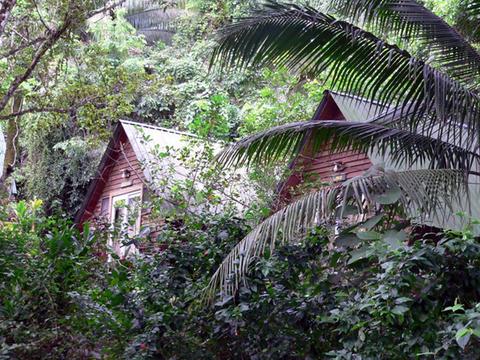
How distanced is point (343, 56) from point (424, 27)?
104cm

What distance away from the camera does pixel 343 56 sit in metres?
7.43

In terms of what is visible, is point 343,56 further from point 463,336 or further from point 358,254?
point 463,336

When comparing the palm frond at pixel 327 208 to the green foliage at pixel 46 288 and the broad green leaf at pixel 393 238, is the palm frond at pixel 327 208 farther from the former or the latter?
the green foliage at pixel 46 288

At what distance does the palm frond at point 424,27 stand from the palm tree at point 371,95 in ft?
0.03

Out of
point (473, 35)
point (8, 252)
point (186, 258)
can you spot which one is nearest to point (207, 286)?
point (186, 258)

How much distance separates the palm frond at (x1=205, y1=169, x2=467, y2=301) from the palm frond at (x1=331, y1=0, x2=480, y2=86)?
1.82 m

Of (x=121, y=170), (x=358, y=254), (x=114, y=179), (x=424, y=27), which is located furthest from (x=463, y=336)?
(x=114, y=179)

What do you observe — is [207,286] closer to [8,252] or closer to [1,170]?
[8,252]

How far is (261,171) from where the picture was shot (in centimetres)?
1214

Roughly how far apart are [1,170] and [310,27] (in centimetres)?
1345

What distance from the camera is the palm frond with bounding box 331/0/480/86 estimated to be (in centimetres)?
764

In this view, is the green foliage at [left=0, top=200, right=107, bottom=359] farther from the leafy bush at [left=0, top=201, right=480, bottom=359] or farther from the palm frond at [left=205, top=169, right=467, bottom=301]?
the palm frond at [left=205, top=169, right=467, bottom=301]

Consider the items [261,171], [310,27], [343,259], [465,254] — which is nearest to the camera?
[465,254]

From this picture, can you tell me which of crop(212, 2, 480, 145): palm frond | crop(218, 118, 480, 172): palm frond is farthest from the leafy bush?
crop(212, 2, 480, 145): palm frond
